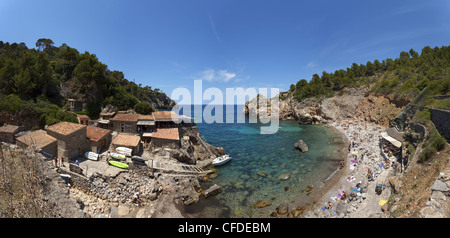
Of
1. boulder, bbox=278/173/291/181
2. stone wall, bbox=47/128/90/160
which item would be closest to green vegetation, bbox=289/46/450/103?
boulder, bbox=278/173/291/181

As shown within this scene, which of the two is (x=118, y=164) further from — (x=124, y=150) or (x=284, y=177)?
(x=284, y=177)

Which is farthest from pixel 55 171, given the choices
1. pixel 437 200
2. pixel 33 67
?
pixel 437 200

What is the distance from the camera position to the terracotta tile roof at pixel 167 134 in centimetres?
2350

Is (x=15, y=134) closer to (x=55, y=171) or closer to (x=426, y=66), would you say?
(x=55, y=171)

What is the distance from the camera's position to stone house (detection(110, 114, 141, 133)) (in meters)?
25.8

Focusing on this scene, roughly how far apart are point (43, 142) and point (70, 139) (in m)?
2.17

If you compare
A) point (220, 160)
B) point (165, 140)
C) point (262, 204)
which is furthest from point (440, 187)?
point (165, 140)

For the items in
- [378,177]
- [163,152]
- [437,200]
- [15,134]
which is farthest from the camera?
[163,152]

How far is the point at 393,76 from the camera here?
56.1 m

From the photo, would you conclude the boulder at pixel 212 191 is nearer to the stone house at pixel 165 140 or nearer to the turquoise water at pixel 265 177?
the turquoise water at pixel 265 177

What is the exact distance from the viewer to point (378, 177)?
1861 centimetres

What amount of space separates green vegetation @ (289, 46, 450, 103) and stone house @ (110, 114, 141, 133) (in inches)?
2103
